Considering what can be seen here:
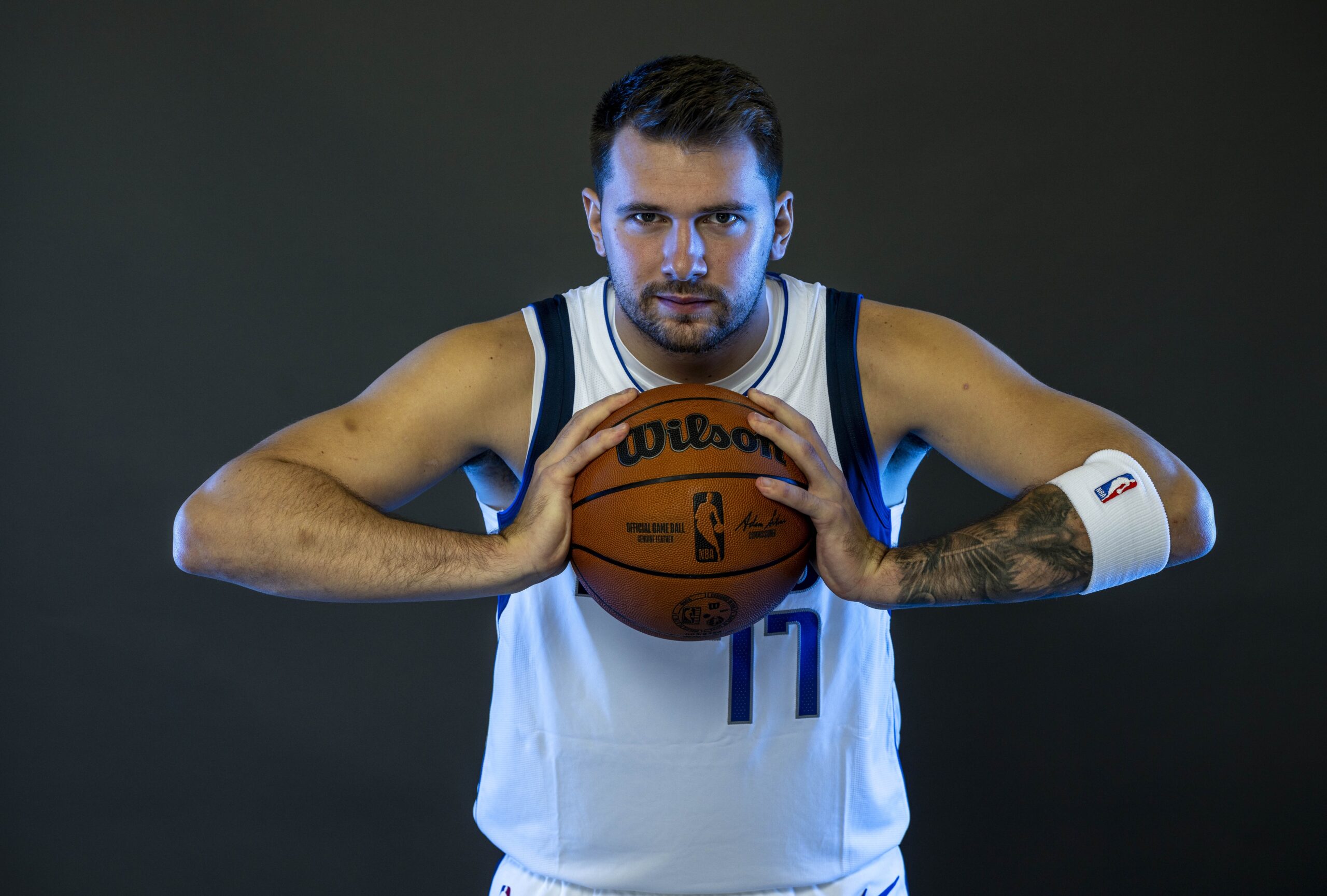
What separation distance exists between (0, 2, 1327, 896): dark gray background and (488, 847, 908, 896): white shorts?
1192mm

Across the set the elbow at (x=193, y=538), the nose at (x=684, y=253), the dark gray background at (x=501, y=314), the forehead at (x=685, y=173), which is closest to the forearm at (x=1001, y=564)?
the nose at (x=684, y=253)

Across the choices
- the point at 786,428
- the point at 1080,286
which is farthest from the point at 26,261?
the point at 1080,286

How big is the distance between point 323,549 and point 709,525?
0.57 m

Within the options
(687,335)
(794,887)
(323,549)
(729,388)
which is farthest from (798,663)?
(323,549)

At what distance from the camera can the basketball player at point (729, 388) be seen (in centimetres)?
197

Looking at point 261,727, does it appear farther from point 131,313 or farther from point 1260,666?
point 1260,666

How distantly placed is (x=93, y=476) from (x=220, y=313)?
57cm

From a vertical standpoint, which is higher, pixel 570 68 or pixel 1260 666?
pixel 570 68

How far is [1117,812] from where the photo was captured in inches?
135

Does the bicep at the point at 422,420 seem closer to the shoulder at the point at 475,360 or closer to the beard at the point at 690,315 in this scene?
the shoulder at the point at 475,360

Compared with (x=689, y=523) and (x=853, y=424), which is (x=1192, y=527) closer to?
(x=853, y=424)

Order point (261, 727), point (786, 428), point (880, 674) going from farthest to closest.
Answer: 1. point (261, 727)
2. point (880, 674)
3. point (786, 428)

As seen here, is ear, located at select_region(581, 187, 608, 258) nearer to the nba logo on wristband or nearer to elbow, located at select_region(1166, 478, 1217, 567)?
the nba logo on wristband

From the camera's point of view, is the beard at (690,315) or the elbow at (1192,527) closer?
the elbow at (1192,527)
